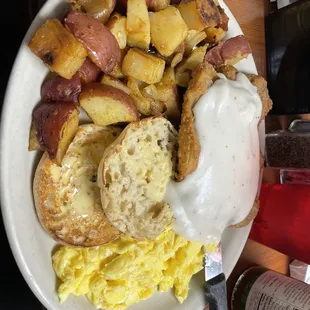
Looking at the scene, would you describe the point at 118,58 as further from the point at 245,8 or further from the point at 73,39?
the point at 245,8

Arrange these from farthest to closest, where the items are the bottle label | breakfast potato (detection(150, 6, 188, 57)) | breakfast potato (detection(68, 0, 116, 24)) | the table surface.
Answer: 1. the table surface
2. the bottle label
3. breakfast potato (detection(150, 6, 188, 57))
4. breakfast potato (detection(68, 0, 116, 24))

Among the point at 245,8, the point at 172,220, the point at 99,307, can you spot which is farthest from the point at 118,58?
the point at 245,8

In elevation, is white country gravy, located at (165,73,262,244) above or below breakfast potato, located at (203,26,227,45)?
below

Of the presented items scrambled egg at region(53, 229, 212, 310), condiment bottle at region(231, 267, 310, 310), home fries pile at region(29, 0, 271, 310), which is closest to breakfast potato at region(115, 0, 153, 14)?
home fries pile at region(29, 0, 271, 310)

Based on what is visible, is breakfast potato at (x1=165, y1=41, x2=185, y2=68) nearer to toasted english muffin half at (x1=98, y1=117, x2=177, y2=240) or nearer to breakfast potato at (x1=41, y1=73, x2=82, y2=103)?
toasted english muffin half at (x1=98, y1=117, x2=177, y2=240)

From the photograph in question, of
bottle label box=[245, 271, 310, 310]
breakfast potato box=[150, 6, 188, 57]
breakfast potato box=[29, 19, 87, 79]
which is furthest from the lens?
bottle label box=[245, 271, 310, 310]

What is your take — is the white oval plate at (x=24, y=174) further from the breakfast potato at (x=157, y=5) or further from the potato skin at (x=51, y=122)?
the breakfast potato at (x=157, y=5)

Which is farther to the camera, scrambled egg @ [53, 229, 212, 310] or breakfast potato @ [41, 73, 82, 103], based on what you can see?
scrambled egg @ [53, 229, 212, 310]
